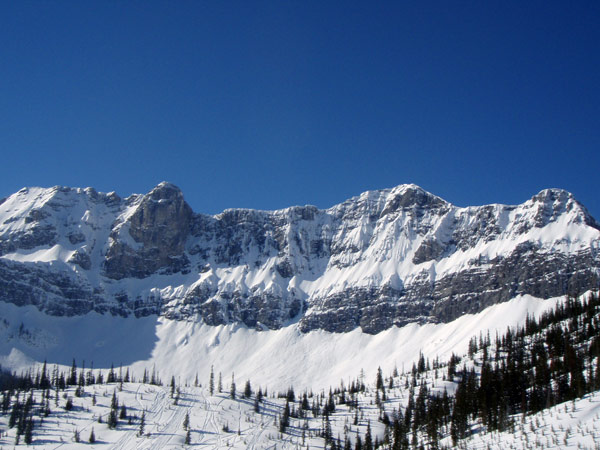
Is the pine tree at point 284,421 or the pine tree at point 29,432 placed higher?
the pine tree at point 284,421

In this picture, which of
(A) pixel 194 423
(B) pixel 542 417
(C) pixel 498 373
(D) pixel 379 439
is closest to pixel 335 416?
(D) pixel 379 439

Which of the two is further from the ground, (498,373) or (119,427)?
(498,373)

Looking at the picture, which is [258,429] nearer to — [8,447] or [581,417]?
[8,447]

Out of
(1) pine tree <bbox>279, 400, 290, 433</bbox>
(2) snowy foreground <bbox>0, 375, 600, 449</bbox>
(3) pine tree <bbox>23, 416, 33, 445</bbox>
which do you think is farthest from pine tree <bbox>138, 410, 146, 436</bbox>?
(1) pine tree <bbox>279, 400, 290, 433</bbox>

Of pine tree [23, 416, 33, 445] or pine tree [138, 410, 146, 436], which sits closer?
pine tree [23, 416, 33, 445]

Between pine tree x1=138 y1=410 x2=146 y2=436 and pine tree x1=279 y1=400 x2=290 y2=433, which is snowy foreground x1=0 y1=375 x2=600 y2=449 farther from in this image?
pine tree x1=279 y1=400 x2=290 y2=433

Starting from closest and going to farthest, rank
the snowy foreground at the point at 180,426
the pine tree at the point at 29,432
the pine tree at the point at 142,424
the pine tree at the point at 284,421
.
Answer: the pine tree at the point at 29,432, the snowy foreground at the point at 180,426, the pine tree at the point at 142,424, the pine tree at the point at 284,421

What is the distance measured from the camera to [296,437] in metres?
171

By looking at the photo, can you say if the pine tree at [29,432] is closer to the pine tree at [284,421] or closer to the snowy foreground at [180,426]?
the snowy foreground at [180,426]

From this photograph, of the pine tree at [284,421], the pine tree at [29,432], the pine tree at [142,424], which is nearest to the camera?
the pine tree at [29,432]

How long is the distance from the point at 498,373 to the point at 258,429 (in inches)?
2300

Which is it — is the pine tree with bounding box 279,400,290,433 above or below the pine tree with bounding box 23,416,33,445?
above

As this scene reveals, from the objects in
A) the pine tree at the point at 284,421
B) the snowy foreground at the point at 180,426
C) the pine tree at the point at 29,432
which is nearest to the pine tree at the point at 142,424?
the snowy foreground at the point at 180,426

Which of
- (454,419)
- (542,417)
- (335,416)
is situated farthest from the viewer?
(335,416)
